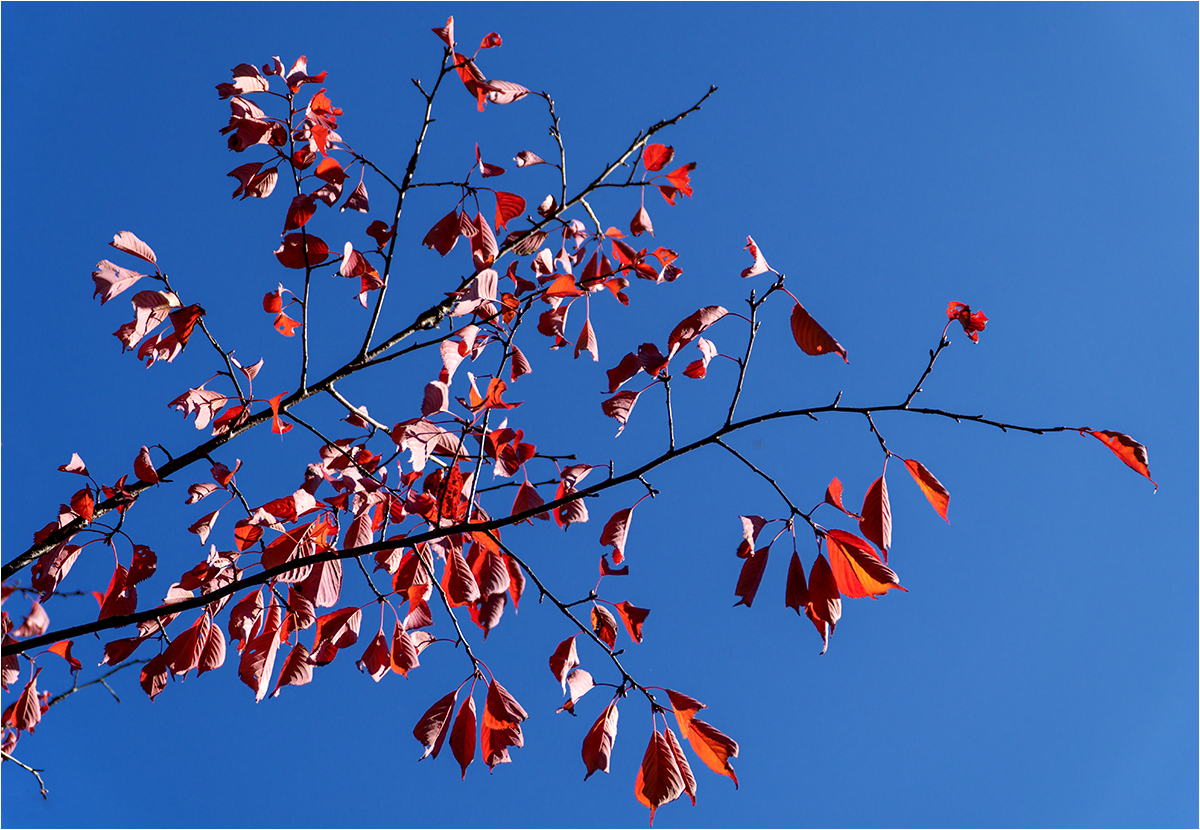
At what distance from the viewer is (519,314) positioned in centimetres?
165

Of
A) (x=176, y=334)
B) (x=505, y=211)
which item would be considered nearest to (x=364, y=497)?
(x=176, y=334)

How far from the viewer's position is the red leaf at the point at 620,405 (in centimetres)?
142

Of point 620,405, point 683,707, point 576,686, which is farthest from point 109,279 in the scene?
point 683,707

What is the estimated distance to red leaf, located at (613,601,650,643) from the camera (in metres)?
1.62

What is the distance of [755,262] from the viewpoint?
4.23 feet

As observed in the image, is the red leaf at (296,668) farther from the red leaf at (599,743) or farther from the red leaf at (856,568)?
the red leaf at (856,568)

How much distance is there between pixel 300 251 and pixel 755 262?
111 centimetres

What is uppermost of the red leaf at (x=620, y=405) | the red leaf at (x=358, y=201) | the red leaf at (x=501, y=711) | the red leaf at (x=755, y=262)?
the red leaf at (x=358, y=201)

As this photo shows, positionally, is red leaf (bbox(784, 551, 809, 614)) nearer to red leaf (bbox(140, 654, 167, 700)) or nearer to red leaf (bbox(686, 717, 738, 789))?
red leaf (bbox(686, 717, 738, 789))

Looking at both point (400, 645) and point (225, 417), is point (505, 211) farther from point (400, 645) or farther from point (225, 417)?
point (400, 645)

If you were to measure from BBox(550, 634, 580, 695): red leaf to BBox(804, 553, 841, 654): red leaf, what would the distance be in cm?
60

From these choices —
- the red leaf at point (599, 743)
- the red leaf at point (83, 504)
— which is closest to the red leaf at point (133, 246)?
the red leaf at point (83, 504)

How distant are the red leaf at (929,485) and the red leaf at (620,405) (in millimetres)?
525

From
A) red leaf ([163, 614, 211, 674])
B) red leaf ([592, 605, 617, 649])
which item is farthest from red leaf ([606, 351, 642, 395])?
red leaf ([163, 614, 211, 674])
